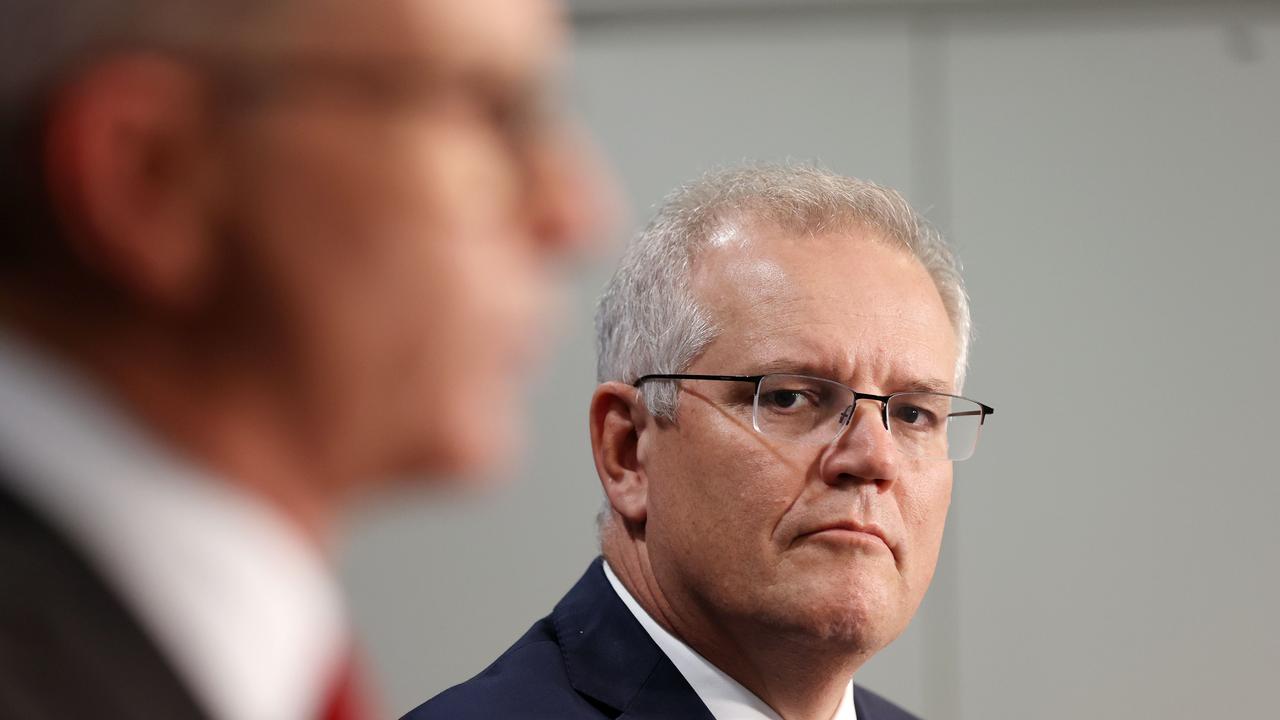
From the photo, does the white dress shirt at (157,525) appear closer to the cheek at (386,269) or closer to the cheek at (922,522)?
the cheek at (386,269)

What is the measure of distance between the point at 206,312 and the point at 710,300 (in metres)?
0.98

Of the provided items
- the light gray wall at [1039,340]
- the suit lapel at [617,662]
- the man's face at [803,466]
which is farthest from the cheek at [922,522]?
the light gray wall at [1039,340]

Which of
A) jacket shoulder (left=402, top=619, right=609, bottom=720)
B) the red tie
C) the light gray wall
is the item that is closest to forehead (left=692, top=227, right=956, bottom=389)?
jacket shoulder (left=402, top=619, right=609, bottom=720)

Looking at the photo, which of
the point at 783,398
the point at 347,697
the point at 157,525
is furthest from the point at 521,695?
the point at 157,525

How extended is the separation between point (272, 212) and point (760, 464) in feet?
3.00

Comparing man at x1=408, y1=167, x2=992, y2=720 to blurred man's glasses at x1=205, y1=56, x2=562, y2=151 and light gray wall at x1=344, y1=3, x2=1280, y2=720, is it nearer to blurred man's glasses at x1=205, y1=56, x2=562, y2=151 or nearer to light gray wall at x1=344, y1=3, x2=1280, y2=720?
blurred man's glasses at x1=205, y1=56, x2=562, y2=151

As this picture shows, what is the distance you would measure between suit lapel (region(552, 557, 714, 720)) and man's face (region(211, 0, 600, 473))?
959 mm

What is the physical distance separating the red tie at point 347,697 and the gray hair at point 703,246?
801 mm

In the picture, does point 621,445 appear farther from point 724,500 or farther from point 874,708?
point 874,708

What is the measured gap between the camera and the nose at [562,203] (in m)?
0.42

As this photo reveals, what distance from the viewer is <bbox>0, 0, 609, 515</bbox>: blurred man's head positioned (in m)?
0.39

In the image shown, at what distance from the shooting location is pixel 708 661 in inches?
53.1

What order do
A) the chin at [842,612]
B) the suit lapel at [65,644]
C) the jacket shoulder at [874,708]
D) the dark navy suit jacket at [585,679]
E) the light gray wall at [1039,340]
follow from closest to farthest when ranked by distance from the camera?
the suit lapel at [65,644] → the chin at [842,612] → the dark navy suit jacket at [585,679] → the jacket shoulder at [874,708] → the light gray wall at [1039,340]

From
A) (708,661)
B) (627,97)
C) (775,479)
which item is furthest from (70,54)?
(627,97)
